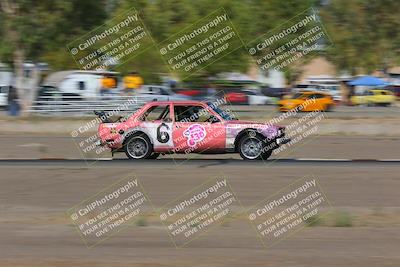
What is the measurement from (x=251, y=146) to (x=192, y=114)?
59.9 inches

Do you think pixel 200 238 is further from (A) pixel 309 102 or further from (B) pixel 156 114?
(A) pixel 309 102

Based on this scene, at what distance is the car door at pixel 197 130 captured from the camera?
1739 centimetres

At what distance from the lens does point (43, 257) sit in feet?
25.7

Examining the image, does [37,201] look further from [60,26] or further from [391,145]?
[60,26]

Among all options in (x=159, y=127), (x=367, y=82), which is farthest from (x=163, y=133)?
(x=367, y=82)

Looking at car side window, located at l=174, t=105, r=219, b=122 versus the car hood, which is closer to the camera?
the car hood

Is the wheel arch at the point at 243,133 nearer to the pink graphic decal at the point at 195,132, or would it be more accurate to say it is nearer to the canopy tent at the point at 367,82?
the pink graphic decal at the point at 195,132

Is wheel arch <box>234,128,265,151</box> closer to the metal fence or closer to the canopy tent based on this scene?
the metal fence

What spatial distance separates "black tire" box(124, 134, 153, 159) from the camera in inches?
698

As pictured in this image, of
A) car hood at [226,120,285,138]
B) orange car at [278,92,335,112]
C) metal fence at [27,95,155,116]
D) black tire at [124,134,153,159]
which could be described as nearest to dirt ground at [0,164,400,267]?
car hood at [226,120,285,138]

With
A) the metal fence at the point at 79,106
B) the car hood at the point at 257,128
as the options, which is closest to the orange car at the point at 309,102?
the metal fence at the point at 79,106

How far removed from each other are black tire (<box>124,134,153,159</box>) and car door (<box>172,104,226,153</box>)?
0.66 meters

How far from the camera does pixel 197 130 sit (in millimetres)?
17438

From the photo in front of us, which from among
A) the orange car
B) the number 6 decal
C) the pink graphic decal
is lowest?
the orange car
